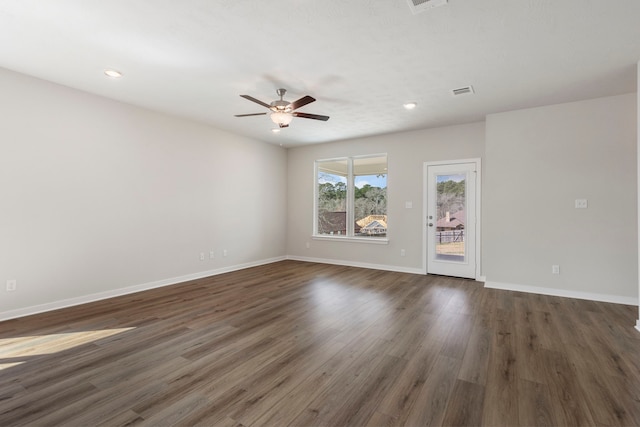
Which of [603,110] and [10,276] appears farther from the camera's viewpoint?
[603,110]

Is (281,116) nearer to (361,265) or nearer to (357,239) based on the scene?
A: (357,239)

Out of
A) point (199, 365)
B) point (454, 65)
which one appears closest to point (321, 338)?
point (199, 365)

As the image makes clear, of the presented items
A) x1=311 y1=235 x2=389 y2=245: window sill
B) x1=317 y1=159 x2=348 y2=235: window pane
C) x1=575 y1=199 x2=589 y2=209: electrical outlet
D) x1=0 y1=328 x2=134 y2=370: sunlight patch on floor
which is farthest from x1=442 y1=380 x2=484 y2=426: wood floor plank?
x1=317 y1=159 x2=348 y2=235: window pane

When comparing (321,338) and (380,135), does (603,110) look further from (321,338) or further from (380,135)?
(321,338)

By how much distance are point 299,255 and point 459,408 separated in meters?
5.91

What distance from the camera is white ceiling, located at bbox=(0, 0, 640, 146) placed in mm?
2416

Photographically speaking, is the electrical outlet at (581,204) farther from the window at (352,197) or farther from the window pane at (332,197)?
the window pane at (332,197)

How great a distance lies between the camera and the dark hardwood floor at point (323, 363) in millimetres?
1844

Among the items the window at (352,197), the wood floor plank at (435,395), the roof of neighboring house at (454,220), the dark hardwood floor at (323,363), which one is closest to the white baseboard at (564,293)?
the dark hardwood floor at (323,363)

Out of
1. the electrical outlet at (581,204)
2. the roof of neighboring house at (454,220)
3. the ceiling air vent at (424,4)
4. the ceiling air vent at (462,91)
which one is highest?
the ceiling air vent at (462,91)

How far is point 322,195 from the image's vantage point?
7480 mm

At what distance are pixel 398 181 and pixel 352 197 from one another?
1220mm

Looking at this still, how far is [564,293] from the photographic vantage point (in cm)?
441

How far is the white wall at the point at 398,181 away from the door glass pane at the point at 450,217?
35 cm
